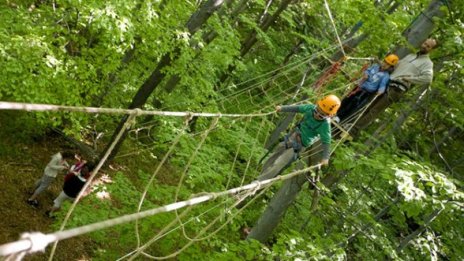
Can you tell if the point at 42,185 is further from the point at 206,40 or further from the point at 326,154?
the point at 206,40

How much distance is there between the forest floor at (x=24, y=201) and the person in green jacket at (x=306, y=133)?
412cm

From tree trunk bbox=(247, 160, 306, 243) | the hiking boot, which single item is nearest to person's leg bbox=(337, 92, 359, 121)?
Answer: tree trunk bbox=(247, 160, 306, 243)

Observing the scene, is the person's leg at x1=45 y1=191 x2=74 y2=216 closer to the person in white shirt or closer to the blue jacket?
the person in white shirt

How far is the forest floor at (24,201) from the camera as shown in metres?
8.16

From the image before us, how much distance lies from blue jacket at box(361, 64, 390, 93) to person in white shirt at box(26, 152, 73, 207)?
5.65 metres

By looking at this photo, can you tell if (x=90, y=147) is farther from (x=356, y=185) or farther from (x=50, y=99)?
(x=356, y=185)

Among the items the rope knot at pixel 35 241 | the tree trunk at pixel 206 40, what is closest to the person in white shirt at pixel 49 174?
the tree trunk at pixel 206 40

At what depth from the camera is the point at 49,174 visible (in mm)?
8344

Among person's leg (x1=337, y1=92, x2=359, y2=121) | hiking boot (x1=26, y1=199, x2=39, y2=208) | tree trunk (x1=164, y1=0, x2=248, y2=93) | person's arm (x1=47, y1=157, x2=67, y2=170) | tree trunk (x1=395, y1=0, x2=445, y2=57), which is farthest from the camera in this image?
tree trunk (x1=164, y1=0, x2=248, y2=93)

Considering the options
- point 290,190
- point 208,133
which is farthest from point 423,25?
point 208,133

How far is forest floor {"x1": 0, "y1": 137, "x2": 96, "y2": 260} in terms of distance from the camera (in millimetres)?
8164

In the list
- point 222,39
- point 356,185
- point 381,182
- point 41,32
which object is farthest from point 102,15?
point 381,182

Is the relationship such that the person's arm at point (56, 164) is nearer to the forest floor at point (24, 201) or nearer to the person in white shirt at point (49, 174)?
the person in white shirt at point (49, 174)

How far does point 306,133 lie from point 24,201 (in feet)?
20.0
